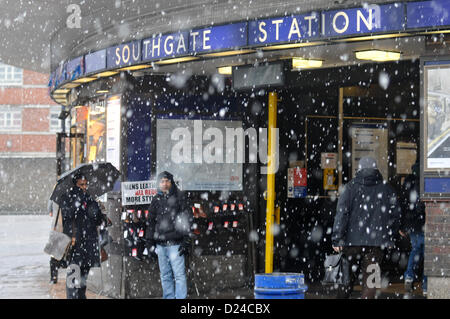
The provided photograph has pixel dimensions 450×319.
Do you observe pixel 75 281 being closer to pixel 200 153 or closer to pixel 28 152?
pixel 200 153

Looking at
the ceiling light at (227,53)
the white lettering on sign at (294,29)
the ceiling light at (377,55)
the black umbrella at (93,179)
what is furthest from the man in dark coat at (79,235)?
the ceiling light at (377,55)

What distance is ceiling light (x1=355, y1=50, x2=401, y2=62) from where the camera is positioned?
961 centimetres

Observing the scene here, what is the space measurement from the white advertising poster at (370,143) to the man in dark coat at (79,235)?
4.33 m

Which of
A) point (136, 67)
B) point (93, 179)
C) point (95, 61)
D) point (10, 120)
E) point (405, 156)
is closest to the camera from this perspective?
point (93, 179)

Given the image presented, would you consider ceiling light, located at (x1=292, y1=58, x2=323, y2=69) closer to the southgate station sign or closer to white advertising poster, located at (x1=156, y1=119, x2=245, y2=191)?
the southgate station sign

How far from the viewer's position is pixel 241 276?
38.2ft

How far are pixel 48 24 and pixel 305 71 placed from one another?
4701mm

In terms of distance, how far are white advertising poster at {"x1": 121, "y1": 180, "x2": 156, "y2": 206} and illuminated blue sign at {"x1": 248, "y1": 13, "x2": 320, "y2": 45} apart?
274 centimetres

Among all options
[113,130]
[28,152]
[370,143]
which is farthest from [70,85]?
[28,152]

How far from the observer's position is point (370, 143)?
12352mm

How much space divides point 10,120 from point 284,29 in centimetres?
4223

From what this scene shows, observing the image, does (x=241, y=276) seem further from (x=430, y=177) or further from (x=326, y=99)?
(x=430, y=177)

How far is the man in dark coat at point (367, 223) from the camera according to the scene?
8422 millimetres
